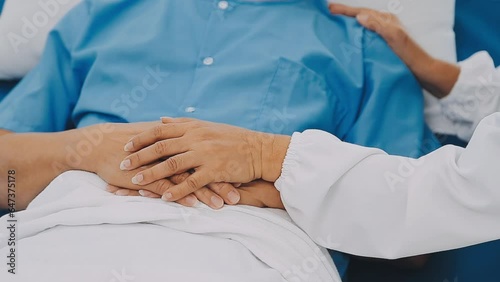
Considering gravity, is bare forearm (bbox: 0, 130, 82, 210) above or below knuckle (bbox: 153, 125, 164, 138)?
below

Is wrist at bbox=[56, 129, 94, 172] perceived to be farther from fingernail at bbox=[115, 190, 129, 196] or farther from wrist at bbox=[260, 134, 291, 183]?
wrist at bbox=[260, 134, 291, 183]

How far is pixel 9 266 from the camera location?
1156 millimetres

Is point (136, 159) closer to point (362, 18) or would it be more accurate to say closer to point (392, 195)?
point (392, 195)

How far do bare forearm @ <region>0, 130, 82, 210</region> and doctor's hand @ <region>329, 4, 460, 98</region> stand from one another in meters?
0.72

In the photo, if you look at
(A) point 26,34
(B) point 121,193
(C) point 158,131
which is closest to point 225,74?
(C) point 158,131

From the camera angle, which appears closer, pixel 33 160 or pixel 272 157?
pixel 272 157

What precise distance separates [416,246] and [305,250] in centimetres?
19

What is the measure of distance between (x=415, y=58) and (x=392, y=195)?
51cm

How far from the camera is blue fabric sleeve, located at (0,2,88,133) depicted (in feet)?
5.17

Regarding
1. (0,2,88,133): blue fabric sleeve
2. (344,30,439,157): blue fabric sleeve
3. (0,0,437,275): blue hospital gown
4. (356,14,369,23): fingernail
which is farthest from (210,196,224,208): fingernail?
(356,14,369,23): fingernail

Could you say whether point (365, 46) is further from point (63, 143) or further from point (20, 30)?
point (20, 30)

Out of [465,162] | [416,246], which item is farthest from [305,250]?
[465,162]

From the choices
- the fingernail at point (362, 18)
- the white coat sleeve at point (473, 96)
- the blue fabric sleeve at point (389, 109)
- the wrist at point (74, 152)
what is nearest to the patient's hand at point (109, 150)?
the wrist at point (74, 152)

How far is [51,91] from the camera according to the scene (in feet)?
5.32
